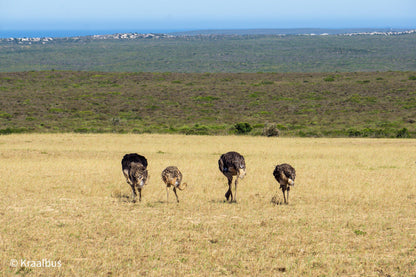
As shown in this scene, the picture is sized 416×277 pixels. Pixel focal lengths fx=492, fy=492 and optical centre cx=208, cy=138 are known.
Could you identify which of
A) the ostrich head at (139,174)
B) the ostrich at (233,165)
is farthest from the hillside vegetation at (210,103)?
the ostrich head at (139,174)

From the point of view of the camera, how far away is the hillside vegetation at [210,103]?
52.9 metres

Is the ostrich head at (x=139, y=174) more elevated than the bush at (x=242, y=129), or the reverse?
the ostrich head at (x=139, y=174)

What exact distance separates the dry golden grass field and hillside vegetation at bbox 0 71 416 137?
1079 inches

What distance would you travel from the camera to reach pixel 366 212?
579 inches

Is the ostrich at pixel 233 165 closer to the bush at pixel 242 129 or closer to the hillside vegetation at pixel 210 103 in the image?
the hillside vegetation at pixel 210 103

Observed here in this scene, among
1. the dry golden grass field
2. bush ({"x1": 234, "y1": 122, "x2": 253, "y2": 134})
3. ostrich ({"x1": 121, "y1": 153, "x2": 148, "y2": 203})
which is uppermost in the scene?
ostrich ({"x1": 121, "y1": 153, "x2": 148, "y2": 203})

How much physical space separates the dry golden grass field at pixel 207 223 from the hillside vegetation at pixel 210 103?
27.4 meters

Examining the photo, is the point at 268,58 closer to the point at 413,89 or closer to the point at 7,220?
the point at 413,89

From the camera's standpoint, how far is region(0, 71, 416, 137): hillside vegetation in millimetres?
52875

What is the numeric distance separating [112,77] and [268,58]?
101254mm

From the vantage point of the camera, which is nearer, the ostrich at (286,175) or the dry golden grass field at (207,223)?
the dry golden grass field at (207,223)

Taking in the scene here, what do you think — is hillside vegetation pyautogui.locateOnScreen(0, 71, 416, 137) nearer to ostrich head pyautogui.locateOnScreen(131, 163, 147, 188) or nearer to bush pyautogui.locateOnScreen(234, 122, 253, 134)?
bush pyautogui.locateOnScreen(234, 122, 253, 134)

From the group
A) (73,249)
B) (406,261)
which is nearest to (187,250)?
(73,249)

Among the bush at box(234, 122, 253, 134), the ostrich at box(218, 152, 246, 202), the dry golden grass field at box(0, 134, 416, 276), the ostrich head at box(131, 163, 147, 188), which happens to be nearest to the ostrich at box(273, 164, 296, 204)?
the dry golden grass field at box(0, 134, 416, 276)
